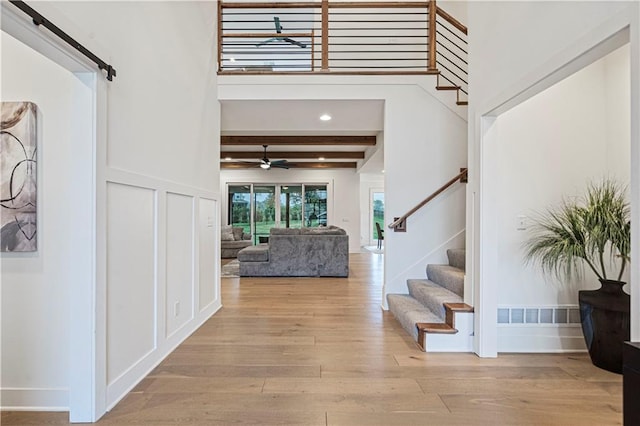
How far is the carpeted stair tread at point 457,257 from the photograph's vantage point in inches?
146

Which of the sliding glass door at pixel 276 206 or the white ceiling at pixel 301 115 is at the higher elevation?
the white ceiling at pixel 301 115

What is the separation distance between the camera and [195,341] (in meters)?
3.04

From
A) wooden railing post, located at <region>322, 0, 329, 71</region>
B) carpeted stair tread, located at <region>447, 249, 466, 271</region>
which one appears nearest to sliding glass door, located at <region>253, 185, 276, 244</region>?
wooden railing post, located at <region>322, 0, 329, 71</region>

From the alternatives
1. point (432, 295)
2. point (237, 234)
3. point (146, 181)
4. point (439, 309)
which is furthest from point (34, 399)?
point (237, 234)

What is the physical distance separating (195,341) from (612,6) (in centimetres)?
353

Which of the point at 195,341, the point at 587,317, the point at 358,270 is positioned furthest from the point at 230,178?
the point at 587,317

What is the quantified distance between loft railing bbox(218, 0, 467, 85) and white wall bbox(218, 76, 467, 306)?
17 centimetres

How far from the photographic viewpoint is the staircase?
111 inches

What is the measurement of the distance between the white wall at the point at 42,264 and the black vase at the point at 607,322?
348 cm

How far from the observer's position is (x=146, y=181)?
7.85ft

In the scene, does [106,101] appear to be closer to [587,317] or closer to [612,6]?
[612,6]

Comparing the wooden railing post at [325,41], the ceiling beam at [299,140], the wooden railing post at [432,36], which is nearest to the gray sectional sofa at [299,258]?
the ceiling beam at [299,140]

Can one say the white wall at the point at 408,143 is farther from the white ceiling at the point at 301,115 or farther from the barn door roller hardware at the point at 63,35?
the barn door roller hardware at the point at 63,35

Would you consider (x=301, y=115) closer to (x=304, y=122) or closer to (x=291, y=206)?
(x=304, y=122)
